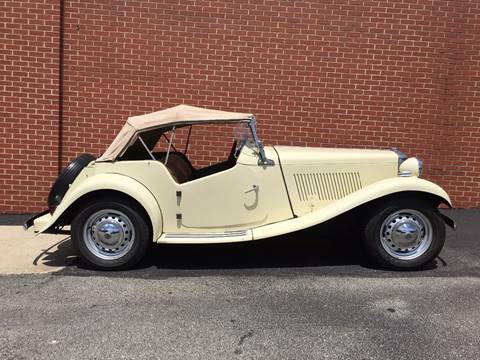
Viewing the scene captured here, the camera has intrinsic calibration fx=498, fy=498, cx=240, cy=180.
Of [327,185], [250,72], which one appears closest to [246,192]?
[327,185]

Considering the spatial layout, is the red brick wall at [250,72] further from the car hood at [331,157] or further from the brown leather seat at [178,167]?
the car hood at [331,157]

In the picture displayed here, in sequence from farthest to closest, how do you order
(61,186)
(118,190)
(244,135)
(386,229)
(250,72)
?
1. (250,72)
2. (244,135)
3. (61,186)
4. (386,229)
5. (118,190)

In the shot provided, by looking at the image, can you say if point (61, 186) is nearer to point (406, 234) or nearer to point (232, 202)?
point (232, 202)

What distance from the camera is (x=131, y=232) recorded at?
4.91 m

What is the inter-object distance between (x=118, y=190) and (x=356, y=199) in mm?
2302

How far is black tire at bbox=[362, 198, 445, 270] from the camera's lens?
4.86 m

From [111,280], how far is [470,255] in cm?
395

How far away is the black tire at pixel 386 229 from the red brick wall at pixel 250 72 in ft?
9.17

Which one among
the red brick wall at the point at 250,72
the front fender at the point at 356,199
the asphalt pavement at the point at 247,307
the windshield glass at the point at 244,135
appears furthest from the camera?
the red brick wall at the point at 250,72

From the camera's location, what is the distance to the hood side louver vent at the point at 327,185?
5.13 metres

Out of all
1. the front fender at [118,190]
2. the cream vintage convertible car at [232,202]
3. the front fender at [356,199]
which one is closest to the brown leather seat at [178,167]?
the cream vintage convertible car at [232,202]

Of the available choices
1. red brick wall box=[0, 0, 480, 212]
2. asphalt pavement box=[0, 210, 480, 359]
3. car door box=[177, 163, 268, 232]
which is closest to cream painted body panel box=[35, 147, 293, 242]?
car door box=[177, 163, 268, 232]

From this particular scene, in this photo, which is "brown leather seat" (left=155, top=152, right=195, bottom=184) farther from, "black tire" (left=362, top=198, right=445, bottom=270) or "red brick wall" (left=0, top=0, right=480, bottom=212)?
"black tire" (left=362, top=198, right=445, bottom=270)

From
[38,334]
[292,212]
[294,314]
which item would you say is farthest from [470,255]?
[38,334]
